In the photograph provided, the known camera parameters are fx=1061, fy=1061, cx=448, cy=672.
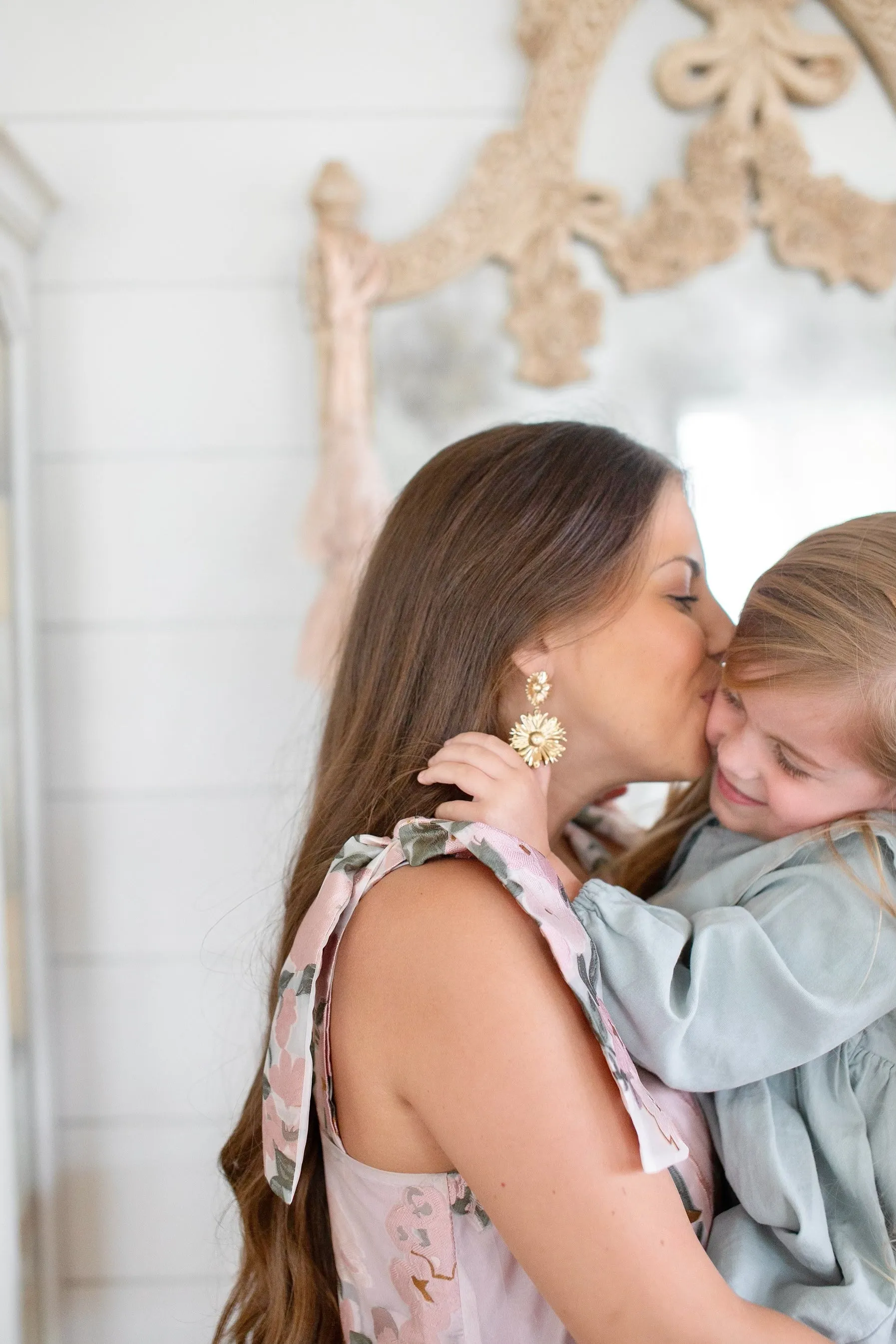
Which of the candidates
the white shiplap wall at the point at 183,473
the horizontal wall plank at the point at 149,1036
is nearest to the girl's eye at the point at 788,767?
the white shiplap wall at the point at 183,473

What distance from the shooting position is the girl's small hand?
1.04 metres

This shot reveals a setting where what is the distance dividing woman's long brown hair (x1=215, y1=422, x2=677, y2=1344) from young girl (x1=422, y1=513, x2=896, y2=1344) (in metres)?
0.09

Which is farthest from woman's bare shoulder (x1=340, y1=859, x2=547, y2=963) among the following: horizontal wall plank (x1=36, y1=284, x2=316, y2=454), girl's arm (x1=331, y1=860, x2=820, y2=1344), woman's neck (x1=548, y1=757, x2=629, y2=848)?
horizontal wall plank (x1=36, y1=284, x2=316, y2=454)

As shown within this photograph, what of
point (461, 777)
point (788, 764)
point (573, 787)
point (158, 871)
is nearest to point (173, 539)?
point (158, 871)

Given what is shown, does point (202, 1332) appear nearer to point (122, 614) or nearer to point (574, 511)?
point (122, 614)

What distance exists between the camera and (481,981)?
871mm

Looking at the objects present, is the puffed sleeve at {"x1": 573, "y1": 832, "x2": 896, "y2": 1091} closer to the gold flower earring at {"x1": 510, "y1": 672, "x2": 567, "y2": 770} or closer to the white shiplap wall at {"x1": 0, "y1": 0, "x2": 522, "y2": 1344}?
the gold flower earring at {"x1": 510, "y1": 672, "x2": 567, "y2": 770}

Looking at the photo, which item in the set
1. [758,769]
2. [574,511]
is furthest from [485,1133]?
[574,511]

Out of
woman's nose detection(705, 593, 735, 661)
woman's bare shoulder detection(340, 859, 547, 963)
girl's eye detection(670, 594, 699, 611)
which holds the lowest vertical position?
woman's bare shoulder detection(340, 859, 547, 963)

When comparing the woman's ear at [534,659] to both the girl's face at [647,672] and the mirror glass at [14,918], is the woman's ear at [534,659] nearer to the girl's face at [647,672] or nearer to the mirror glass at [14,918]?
the girl's face at [647,672]

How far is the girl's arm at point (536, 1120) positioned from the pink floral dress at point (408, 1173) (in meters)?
0.04

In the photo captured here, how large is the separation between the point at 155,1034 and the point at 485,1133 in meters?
1.37

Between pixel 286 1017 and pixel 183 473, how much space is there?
4.09 ft

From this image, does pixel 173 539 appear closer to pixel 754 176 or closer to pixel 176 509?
pixel 176 509
